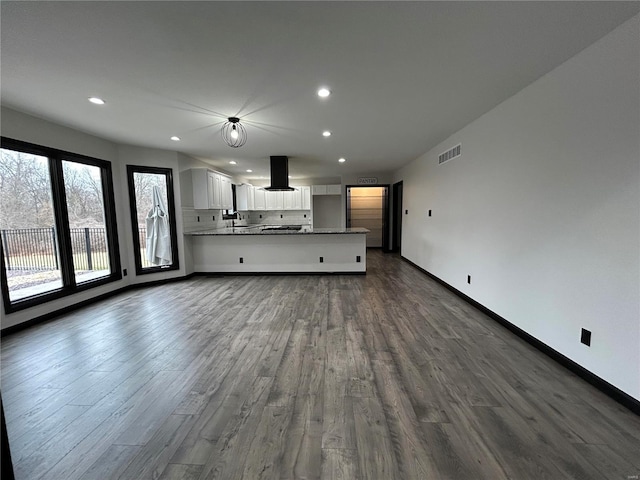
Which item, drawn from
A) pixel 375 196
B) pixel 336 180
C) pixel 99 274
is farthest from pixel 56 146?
pixel 375 196

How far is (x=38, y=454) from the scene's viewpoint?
1.41 m

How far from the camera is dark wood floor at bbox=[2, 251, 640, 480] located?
1.33 metres

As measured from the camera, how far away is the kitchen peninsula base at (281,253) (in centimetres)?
529

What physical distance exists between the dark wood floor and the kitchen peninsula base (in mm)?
2214

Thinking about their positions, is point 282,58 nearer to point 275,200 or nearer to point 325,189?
point 325,189

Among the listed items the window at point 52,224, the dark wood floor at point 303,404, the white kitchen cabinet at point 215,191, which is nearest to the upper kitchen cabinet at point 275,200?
the white kitchen cabinet at point 215,191

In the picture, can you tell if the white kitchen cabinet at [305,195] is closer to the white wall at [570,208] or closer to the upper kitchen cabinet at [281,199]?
the upper kitchen cabinet at [281,199]

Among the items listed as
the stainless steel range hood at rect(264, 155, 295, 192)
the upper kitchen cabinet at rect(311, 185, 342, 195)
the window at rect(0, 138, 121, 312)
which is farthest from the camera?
the upper kitchen cabinet at rect(311, 185, 342, 195)

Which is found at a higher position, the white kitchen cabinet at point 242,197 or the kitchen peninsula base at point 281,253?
the white kitchen cabinet at point 242,197


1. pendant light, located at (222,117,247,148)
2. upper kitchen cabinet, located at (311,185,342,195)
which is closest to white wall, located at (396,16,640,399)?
pendant light, located at (222,117,247,148)

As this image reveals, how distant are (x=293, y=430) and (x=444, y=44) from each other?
9.16 ft

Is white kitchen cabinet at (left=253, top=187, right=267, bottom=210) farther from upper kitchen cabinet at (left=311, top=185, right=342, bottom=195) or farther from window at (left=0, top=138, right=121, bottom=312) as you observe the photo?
window at (left=0, top=138, right=121, bottom=312)

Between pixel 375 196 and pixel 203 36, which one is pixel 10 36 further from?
pixel 375 196

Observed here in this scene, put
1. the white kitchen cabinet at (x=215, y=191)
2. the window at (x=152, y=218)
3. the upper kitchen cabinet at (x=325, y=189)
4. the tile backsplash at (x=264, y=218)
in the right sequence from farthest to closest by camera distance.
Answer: the upper kitchen cabinet at (x=325, y=189) → the tile backsplash at (x=264, y=218) → the white kitchen cabinet at (x=215, y=191) → the window at (x=152, y=218)
